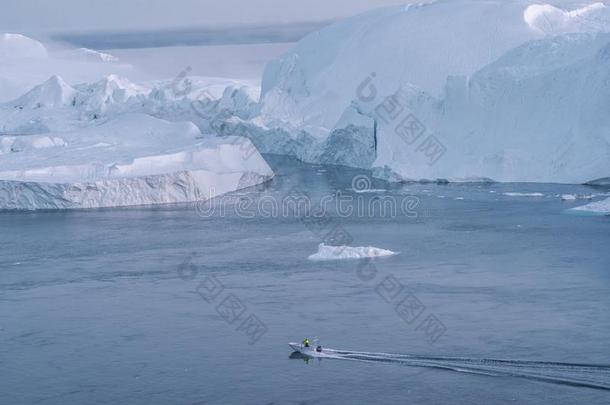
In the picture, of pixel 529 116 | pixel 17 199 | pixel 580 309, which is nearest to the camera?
pixel 580 309

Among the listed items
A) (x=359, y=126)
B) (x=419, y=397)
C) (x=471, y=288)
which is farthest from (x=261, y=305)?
(x=359, y=126)

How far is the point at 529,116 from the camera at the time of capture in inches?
935

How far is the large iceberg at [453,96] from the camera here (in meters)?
22.9

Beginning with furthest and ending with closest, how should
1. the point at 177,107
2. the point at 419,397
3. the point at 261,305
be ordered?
the point at 177,107 → the point at 261,305 → the point at 419,397

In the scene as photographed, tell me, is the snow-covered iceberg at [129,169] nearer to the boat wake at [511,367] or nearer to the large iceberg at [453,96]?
the large iceberg at [453,96]

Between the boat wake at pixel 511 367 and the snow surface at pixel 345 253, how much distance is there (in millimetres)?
4896

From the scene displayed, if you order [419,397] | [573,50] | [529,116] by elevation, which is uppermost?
[573,50]

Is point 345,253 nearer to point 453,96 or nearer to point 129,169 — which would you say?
point 129,169

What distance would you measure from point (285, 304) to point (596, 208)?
341 inches

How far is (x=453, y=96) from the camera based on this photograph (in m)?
25.1

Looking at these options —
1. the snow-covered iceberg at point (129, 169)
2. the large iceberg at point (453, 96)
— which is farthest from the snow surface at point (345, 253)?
the large iceberg at point (453, 96)

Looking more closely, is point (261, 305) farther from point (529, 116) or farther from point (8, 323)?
point (529, 116)

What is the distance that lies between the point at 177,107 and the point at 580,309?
2867 cm

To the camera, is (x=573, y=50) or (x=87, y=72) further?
(x=87, y=72)
